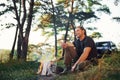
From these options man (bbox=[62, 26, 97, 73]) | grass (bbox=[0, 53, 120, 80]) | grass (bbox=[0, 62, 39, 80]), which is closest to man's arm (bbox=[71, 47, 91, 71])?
man (bbox=[62, 26, 97, 73])

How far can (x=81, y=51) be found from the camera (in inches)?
301

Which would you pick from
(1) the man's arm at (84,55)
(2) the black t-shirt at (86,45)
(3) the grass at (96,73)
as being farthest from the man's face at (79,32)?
(3) the grass at (96,73)

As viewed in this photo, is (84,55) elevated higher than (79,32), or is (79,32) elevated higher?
(79,32)

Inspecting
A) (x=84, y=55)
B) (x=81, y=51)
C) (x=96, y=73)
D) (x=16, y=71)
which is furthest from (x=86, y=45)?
(x=16, y=71)

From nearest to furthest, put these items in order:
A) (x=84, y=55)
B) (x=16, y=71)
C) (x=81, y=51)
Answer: (x=84, y=55)
(x=81, y=51)
(x=16, y=71)

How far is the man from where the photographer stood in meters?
7.13

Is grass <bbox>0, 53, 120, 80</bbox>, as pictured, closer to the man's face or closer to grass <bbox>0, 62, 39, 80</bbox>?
grass <bbox>0, 62, 39, 80</bbox>

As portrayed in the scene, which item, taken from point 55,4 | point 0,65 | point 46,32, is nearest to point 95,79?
point 0,65

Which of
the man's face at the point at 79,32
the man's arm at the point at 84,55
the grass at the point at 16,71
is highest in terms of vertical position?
the man's face at the point at 79,32

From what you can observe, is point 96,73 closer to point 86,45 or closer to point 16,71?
point 86,45

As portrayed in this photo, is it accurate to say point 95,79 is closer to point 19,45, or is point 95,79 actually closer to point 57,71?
point 57,71

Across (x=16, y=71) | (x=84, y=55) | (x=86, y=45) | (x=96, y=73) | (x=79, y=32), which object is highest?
(x=79, y=32)

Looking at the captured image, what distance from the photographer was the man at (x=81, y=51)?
7127 millimetres

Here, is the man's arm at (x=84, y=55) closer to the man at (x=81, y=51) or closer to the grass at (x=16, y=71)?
the man at (x=81, y=51)
